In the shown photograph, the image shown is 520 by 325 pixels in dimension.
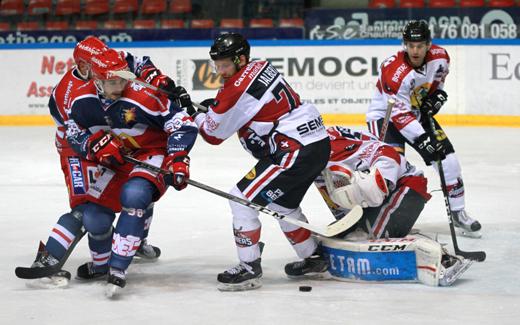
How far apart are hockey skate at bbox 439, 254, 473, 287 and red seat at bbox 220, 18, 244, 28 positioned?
7540 mm

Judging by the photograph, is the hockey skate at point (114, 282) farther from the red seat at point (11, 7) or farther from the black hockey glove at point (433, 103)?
the red seat at point (11, 7)

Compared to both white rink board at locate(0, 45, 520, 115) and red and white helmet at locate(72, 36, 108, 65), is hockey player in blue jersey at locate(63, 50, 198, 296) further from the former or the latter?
white rink board at locate(0, 45, 520, 115)

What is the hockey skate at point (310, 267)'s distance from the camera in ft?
14.7

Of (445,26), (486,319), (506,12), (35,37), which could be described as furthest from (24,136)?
(486,319)

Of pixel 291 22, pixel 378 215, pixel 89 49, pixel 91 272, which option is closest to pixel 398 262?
pixel 378 215

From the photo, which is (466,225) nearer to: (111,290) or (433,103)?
(433,103)

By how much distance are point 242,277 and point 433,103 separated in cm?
183

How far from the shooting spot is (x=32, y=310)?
3.98 metres

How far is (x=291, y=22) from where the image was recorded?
11.1m

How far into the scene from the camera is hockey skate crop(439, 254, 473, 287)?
4.24 m

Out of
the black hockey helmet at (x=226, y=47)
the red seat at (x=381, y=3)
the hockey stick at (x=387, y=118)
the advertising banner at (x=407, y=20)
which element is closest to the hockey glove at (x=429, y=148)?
the hockey stick at (x=387, y=118)

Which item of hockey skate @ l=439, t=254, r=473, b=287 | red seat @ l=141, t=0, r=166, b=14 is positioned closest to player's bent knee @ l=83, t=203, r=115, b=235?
hockey skate @ l=439, t=254, r=473, b=287

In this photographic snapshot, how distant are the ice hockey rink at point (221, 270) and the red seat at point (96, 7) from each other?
5.09 metres

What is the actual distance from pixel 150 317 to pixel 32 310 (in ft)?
1.63
